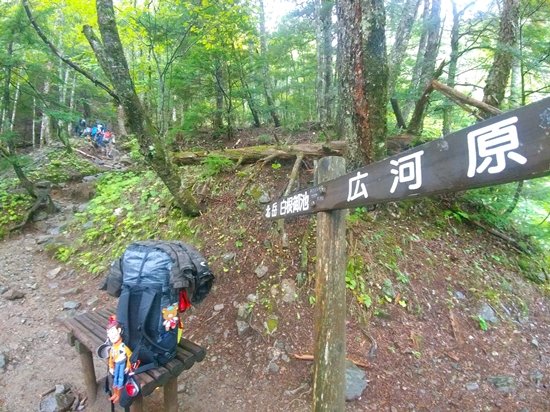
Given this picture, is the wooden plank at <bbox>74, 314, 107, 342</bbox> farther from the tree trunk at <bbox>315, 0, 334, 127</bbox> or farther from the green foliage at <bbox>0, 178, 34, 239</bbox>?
the tree trunk at <bbox>315, 0, 334, 127</bbox>

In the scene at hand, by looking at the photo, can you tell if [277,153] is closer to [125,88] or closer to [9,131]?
[125,88]

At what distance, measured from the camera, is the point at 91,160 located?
13.7 metres

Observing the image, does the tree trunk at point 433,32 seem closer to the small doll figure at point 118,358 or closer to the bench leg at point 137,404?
the small doll figure at point 118,358

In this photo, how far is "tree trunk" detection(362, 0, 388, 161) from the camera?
14.9ft

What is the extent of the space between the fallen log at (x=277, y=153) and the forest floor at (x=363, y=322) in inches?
19.9

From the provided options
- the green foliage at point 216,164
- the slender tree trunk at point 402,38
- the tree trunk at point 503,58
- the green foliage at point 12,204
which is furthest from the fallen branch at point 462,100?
the green foliage at point 12,204

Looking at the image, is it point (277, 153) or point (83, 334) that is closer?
point (83, 334)

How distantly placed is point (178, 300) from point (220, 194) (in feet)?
12.3

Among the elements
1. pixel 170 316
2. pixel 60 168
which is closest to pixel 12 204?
pixel 60 168

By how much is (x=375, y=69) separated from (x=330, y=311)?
402 cm

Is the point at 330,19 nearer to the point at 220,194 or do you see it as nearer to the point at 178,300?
the point at 220,194

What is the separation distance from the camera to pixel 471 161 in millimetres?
1228

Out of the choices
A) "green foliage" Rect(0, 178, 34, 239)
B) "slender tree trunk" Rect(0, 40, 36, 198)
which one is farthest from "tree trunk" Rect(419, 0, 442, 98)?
"green foliage" Rect(0, 178, 34, 239)

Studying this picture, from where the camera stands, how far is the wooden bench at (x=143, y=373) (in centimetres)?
277
